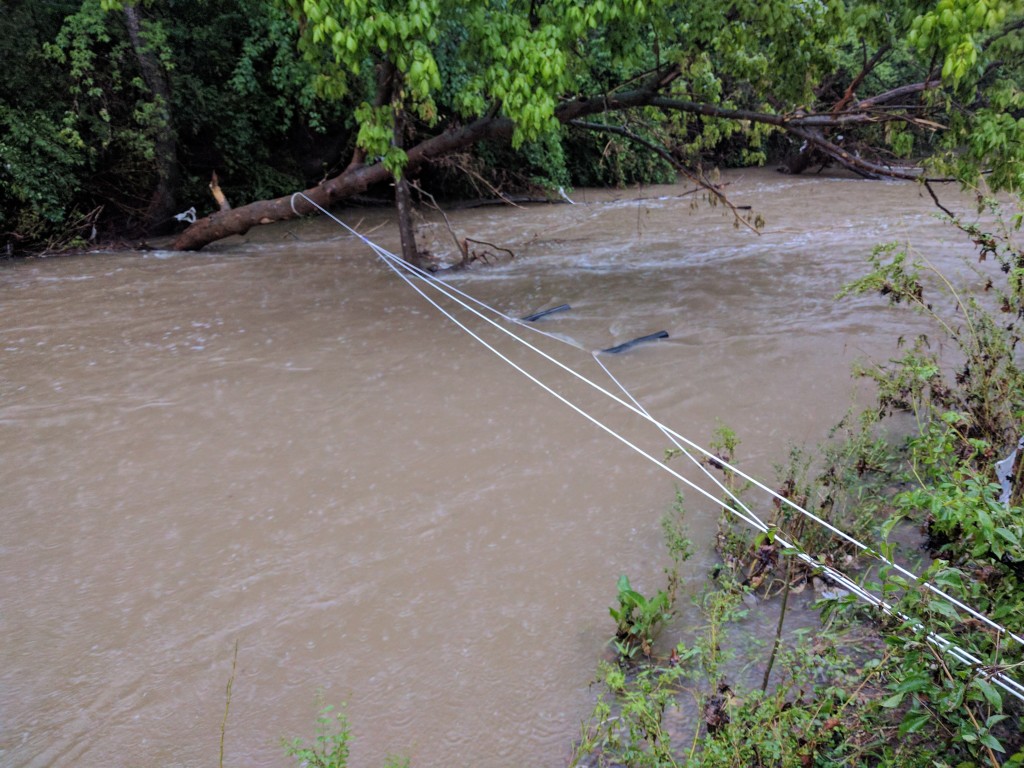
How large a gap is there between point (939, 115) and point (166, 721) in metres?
7.07

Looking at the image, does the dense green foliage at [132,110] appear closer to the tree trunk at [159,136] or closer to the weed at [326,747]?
the tree trunk at [159,136]

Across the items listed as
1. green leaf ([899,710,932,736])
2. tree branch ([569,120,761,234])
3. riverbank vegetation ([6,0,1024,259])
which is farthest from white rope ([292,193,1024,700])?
tree branch ([569,120,761,234])

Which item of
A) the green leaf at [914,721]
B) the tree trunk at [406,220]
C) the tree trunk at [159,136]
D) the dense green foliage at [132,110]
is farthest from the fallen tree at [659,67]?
the green leaf at [914,721]

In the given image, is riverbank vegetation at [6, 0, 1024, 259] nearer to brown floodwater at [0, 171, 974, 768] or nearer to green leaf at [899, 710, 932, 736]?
brown floodwater at [0, 171, 974, 768]

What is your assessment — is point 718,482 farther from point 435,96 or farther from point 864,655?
point 435,96

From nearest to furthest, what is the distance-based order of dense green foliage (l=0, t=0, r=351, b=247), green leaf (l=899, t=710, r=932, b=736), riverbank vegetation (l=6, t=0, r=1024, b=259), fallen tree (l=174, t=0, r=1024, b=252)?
green leaf (l=899, t=710, r=932, b=736), fallen tree (l=174, t=0, r=1024, b=252), riverbank vegetation (l=6, t=0, r=1024, b=259), dense green foliage (l=0, t=0, r=351, b=247)

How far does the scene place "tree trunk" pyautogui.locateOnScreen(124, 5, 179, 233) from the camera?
1024 cm

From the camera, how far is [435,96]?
449 inches

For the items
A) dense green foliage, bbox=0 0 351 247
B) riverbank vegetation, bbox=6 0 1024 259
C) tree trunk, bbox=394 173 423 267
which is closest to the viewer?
riverbank vegetation, bbox=6 0 1024 259

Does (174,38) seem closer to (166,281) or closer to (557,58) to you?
(166,281)

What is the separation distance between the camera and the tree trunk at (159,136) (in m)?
10.2

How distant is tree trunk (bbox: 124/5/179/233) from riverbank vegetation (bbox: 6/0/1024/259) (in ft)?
0.10

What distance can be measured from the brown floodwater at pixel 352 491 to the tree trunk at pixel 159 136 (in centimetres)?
295

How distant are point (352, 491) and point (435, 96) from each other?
8460mm
